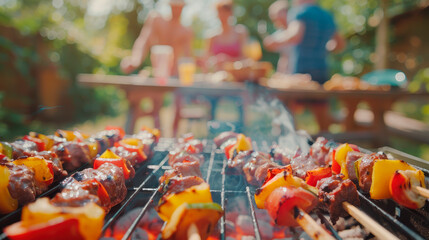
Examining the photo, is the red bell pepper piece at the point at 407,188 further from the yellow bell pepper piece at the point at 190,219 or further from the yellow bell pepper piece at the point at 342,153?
the yellow bell pepper piece at the point at 190,219

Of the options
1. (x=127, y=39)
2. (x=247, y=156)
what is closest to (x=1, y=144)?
(x=247, y=156)

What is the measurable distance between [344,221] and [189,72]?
3.48 meters

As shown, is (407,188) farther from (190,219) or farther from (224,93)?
(224,93)

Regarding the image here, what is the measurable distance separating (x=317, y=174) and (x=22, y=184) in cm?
179

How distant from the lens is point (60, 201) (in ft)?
3.97

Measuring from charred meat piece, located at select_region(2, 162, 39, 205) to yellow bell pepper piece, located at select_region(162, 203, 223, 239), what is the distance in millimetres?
841

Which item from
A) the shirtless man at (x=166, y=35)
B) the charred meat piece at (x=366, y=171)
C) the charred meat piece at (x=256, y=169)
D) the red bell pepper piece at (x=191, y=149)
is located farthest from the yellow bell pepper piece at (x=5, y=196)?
the shirtless man at (x=166, y=35)

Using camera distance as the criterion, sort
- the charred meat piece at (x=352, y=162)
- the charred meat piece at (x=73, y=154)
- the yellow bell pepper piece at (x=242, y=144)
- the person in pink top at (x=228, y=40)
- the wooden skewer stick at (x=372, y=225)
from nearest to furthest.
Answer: the wooden skewer stick at (x=372, y=225), the charred meat piece at (x=352, y=162), the charred meat piece at (x=73, y=154), the yellow bell pepper piece at (x=242, y=144), the person in pink top at (x=228, y=40)

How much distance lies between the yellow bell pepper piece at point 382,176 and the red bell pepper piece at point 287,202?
17.4 inches

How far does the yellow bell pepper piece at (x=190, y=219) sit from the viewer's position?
1152mm

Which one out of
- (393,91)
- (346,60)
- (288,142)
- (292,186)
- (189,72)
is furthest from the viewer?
(346,60)

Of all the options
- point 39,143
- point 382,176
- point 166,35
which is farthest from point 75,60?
Answer: point 382,176

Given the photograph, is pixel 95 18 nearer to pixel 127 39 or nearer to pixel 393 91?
pixel 127 39

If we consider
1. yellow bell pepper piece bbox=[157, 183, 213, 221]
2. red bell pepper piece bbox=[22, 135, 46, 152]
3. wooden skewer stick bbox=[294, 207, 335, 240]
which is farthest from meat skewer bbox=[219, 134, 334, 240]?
red bell pepper piece bbox=[22, 135, 46, 152]
